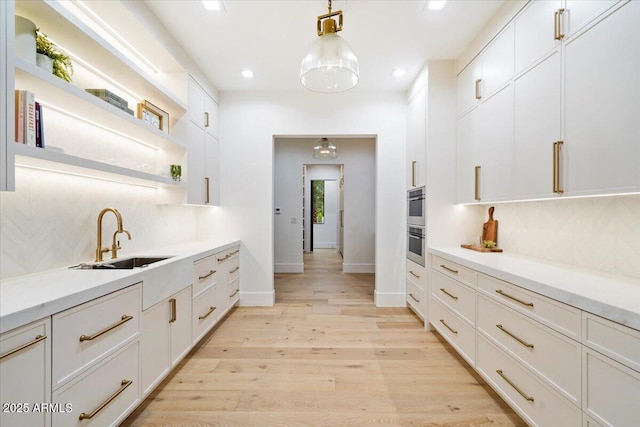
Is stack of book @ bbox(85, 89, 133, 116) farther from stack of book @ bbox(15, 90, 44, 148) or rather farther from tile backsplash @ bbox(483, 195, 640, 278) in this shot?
tile backsplash @ bbox(483, 195, 640, 278)

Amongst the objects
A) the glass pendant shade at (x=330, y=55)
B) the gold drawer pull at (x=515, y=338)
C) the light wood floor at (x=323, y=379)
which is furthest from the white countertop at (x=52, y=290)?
the gold drawer pull at (x=515, y=338)

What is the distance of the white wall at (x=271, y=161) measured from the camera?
3762 millimetres

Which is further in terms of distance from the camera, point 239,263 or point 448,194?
point 239,263

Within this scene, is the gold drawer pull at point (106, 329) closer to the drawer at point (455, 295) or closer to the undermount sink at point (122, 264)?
the undermount sink at point (122, 264)

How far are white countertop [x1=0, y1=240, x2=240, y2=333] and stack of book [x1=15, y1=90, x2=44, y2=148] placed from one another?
2.21 ft

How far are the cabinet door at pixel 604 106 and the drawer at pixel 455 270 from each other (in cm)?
82

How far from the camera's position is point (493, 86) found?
2393 millimetres

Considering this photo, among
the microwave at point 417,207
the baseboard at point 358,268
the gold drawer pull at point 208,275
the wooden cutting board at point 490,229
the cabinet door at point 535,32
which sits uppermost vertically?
the cabinet door at point 535,32

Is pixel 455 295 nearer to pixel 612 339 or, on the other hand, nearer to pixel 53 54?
pixel 612 339

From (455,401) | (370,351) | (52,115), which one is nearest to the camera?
(52,115)

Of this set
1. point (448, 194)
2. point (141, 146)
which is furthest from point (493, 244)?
point (141, 146)

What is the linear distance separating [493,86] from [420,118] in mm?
941

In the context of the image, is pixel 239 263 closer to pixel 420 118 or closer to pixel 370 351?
pixel 370 351

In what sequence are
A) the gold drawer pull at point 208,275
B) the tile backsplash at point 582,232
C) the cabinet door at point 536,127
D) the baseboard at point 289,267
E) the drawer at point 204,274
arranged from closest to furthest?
the tile backsplash at point 582,232 → the cabinet door at point 536,127 → the drawer at point 204,274 → the gold drawer pull at point 208,275 → the baseboard at point 289,267
